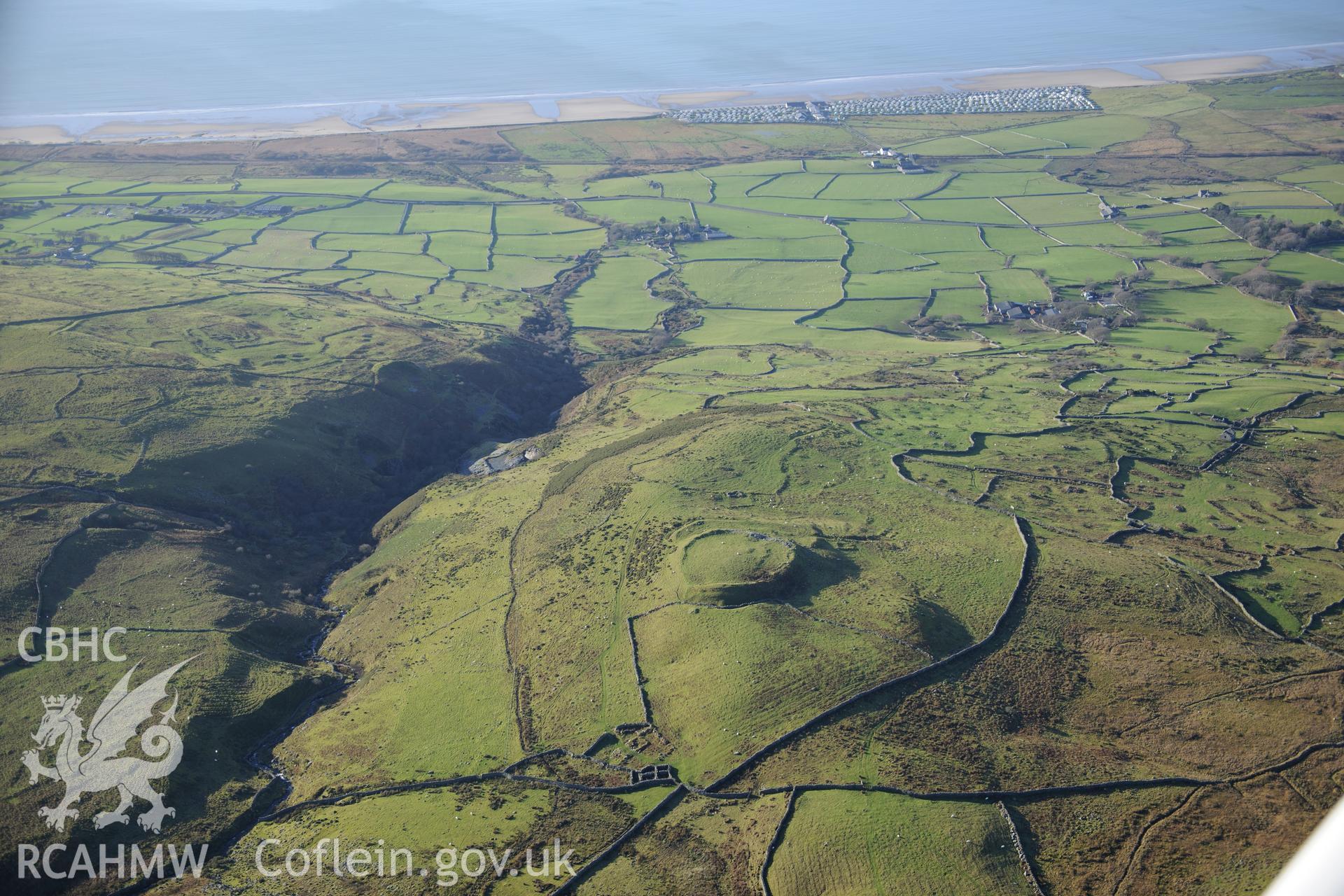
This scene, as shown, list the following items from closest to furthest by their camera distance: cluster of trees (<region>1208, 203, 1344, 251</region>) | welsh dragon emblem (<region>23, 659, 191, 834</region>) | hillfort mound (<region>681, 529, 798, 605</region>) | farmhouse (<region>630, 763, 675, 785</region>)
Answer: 1. welsh dragon emblem (<region>23, 659, 191, 834</region>)
2. farmhouse (<region>630, 763, 675, 785</region>)
3. hillfort mound (<region>681, 529, 798, 605</region>)
4. cluster of trees (<region>1208, 203, 1344, 251</region>)

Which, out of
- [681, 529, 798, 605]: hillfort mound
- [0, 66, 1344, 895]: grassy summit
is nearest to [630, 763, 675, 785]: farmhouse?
[0, 66, 1344, 895]: grassy summit

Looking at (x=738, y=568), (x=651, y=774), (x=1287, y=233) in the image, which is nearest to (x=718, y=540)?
(x=738, y=568)

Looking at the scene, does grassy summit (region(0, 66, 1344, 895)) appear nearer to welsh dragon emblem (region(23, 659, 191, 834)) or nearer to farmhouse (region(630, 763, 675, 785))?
farmhouse (region(630, 763, 675, 785))

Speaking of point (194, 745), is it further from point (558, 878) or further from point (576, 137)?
point (576, 137)

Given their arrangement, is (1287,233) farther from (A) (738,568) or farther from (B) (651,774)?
A: (B) (651,774)

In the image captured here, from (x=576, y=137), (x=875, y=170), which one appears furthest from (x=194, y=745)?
(x=576, y=137)

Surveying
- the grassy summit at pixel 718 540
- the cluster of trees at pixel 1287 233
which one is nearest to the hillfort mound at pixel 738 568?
the grassy summit at pixel 718 540

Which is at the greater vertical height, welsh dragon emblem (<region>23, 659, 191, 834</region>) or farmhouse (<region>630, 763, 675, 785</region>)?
welsh dragon emblem (<region>23, 659, 191, 834</region>)
